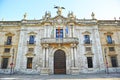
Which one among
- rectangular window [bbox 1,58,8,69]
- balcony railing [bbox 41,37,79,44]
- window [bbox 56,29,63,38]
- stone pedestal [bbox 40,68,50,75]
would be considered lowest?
stone pedestal [bbox 40,68,50,75]

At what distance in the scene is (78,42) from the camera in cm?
2375

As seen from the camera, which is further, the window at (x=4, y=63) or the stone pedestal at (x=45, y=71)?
the window at (x=4, y=63)

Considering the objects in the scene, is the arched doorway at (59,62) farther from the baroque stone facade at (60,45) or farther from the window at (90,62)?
the window at (90,62)

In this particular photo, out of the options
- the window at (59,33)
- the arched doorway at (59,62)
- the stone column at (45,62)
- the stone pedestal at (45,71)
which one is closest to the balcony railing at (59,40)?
the stone column at (45,62)

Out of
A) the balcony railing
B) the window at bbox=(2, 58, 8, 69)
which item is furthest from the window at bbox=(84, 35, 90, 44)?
the window at bbox=(2, 58, 8, 69)

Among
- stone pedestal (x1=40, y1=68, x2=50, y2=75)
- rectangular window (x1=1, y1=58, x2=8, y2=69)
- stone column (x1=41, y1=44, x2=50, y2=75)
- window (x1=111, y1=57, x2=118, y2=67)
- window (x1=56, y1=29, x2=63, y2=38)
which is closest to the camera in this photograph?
stone pedestal (x1=40, y1=68, x2=50, y2=75)

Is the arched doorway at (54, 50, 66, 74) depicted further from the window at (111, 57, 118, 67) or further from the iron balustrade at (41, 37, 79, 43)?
the window at (111, 57, 118, 67)

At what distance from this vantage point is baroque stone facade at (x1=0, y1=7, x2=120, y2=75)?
900 inches

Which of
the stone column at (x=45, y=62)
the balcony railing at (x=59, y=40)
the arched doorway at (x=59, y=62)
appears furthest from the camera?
the balcony railing at (x=59, y=40)

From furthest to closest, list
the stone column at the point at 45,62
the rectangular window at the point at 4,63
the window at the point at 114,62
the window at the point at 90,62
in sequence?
the window at the point at 114,62, the rectangular window at the point at 4,63, the window at the point at 90,62, the stone column at the point at 45,62

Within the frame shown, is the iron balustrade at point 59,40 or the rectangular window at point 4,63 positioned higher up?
the iron balustrade at point 59,40

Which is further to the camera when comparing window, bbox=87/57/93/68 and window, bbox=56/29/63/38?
window, bbox=56/29/63/38

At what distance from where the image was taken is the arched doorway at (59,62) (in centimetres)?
2278

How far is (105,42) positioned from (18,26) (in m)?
17.5
